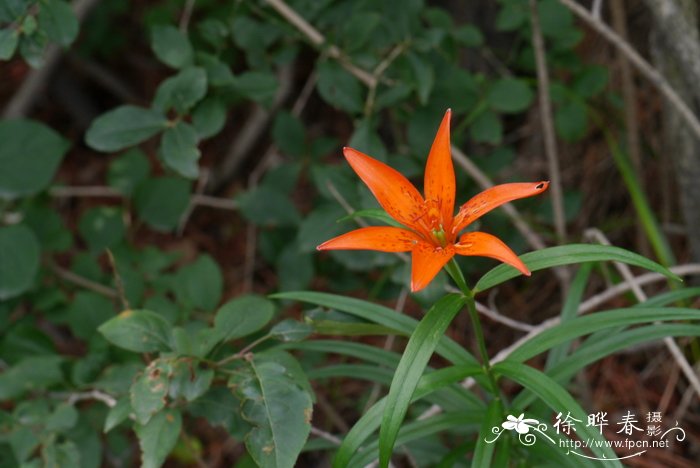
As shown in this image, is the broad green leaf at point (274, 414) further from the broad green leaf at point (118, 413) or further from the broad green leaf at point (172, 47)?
the broad green leaf at point (172, 47)

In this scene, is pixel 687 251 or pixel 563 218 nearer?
pixel 563 218

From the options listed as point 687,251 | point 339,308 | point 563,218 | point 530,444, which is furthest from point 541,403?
point 687,251

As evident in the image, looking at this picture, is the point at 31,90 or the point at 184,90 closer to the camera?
the point at 184,90

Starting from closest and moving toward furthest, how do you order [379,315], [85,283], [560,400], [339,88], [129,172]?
1. [560,400]
2. [379,315]
3. [339,88]
4. [85,283]
5. [129,172]

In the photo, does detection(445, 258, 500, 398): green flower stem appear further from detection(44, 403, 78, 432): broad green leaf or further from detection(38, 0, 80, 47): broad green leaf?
detection(38, 0, 80, 47): broad green leaf

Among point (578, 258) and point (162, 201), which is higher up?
point (578, 258)

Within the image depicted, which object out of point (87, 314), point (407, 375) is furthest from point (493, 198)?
point (87, 314)

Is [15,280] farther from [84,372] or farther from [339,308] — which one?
[339,308]

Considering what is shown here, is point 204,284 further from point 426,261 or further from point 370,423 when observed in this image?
point 426,261
